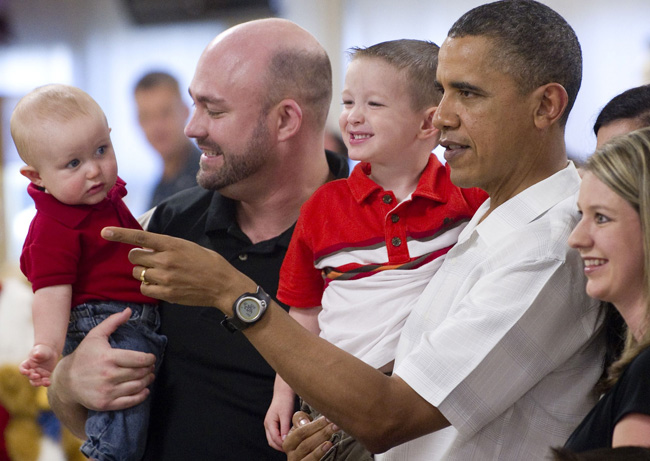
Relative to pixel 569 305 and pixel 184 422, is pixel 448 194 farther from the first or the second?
pixel 184 422

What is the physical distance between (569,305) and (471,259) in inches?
8.5

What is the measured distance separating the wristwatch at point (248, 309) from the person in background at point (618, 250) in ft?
1.76

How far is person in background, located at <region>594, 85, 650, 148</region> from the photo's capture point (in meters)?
1.77

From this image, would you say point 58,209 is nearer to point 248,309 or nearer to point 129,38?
point 248,309

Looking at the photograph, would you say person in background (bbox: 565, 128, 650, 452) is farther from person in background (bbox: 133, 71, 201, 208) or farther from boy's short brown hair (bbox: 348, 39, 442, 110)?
person in background (bbox: 133, 71, 201, 208)

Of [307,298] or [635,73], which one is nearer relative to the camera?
[307,298]

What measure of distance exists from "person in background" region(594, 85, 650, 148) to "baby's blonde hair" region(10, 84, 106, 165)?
44.5 inches

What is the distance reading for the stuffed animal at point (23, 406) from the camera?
3.11 m

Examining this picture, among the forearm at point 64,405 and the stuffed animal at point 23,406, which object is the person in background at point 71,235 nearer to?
the forearm at point 64,405

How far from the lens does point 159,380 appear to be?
2115 mm

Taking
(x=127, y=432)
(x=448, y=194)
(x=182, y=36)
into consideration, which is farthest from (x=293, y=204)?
(x=182, y=36)

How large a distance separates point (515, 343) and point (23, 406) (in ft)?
7.63

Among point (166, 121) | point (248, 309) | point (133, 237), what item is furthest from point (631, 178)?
point (166, 121)

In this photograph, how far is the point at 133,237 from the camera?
1.44m
